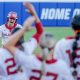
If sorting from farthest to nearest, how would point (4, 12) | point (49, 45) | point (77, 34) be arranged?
1. point (4, 12)
2. point (77, 34)
3. point (49, 45)

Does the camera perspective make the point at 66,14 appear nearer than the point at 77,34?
No

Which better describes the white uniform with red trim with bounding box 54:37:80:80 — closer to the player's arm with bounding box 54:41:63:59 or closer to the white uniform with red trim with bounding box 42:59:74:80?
the player's arm with bounding box 54:41:63:59

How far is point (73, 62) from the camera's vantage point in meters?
4.88

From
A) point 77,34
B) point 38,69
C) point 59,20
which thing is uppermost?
point 77,34

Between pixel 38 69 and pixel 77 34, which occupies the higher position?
pixel 77 34

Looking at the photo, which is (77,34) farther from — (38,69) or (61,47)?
(38,69)

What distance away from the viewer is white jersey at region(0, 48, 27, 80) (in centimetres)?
520

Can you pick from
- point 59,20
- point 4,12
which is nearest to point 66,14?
point 59,20

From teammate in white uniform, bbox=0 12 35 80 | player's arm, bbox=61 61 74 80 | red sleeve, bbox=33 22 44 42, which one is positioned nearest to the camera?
player's arm, bbox=61 61 74 80

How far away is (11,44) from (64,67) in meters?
0.59

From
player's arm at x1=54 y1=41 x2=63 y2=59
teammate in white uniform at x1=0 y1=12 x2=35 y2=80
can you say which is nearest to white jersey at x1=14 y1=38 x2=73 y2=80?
player's arm at x1=54 y1=41 x2=63 y2=59

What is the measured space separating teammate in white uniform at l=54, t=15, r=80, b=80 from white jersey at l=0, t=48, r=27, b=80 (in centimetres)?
62

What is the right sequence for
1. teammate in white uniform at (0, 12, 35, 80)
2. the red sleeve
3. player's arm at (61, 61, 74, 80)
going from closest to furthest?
player's arm at (61, 61, 74, 80), the red sleeve, teammate in white uniform at (0, 12, 35, 80)

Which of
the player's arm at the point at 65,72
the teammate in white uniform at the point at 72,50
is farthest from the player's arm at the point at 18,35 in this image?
the teammate in white uniform at the point at 72,50
